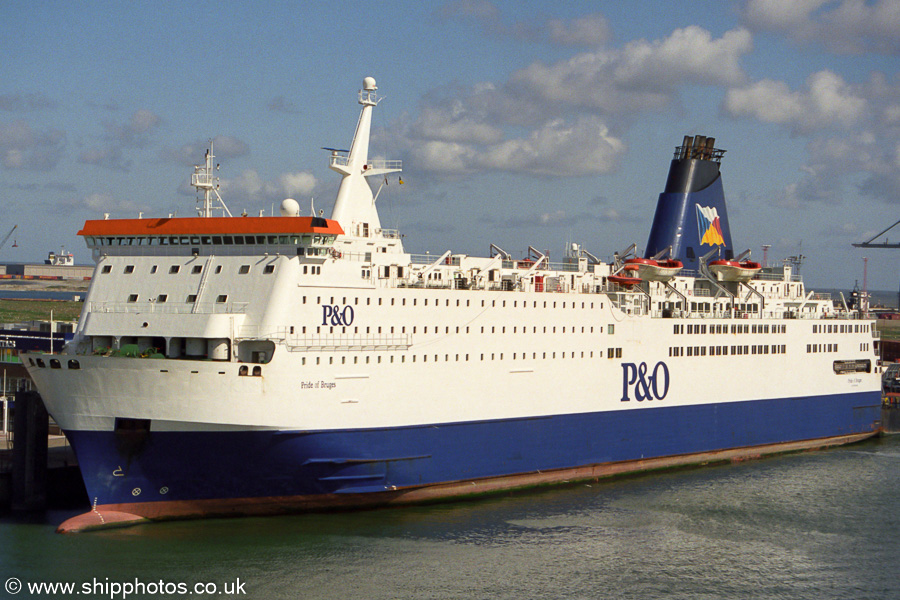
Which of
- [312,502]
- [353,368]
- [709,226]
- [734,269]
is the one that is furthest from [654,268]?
[312,502]

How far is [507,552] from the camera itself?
21438 millimetres

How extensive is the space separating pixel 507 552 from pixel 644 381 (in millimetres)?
10443

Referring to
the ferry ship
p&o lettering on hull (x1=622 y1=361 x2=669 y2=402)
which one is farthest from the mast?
p&o lettering on hull (x1=622 y1=361 x2=669 y2=402)

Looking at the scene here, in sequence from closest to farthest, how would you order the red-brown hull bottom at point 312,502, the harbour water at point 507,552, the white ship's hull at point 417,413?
1. the harbour water at point 507,552
2. the white ship's hull at point 417,413
3. the red-brown hull bottom at point 312,502

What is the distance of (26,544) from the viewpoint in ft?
69.9

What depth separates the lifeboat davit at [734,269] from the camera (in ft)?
115

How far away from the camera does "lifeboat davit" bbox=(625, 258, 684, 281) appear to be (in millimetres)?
31625

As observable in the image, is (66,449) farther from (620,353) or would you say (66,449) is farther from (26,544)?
(620,353)


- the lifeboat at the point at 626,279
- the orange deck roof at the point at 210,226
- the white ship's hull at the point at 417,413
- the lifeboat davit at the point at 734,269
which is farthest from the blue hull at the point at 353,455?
the lifeboat davit at the point at 734,269

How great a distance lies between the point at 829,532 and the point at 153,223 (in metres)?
19.3

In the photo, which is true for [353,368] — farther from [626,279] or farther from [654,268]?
[654,268]

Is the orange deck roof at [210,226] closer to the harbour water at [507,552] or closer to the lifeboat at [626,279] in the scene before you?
the harbour water at [507,552]

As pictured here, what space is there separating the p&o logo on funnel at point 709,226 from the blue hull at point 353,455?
27.6 feet

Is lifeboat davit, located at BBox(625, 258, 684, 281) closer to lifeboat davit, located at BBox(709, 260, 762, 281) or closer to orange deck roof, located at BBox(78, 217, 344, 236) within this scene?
lifeboat davit, located at BBox(709, 260, 762, 281)
